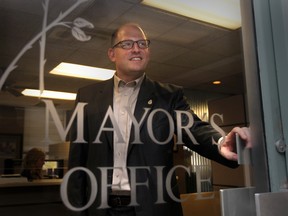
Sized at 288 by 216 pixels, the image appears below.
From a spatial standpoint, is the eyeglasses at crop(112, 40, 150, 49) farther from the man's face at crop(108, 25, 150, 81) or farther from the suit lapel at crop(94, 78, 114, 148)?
the suit lapel at crop(94, 78, 114, 148)

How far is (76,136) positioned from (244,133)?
374mm

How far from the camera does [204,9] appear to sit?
995 mm

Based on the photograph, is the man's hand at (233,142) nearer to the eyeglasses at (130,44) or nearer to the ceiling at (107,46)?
the ceiling at (107,46)

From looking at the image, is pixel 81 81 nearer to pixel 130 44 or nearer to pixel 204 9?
pixel 130 44

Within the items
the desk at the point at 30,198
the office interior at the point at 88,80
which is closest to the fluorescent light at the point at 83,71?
the office interior at the point at 88,80

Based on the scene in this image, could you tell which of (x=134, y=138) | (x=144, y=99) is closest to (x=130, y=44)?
(x=144, y=99)

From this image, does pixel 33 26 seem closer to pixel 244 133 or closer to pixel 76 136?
pixel 76 136

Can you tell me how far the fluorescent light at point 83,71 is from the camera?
784mm

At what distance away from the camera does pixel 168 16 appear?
97cm

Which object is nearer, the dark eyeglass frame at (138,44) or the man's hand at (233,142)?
the man's hand at (233,142)

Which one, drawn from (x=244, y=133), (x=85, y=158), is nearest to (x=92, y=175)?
(x=85, y=158)

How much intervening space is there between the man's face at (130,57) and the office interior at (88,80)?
25 mm

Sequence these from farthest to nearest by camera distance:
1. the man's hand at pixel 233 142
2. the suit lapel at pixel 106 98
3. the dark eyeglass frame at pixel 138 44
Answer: the dark eyeglass frame at pixel 138 44
the suit lapel at pixel 106 98
the man's hand at pixel 233 142

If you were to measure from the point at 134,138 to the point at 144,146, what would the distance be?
37 millimetres
